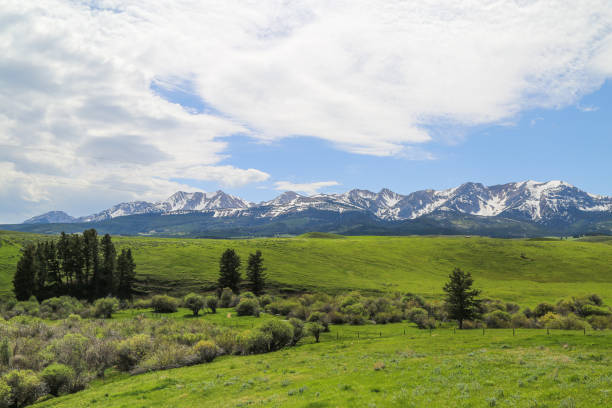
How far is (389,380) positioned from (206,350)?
26.7m

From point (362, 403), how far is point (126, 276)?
9403 centimetres

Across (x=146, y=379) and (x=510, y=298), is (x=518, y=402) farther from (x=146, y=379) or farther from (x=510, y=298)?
(x=510, y=298)

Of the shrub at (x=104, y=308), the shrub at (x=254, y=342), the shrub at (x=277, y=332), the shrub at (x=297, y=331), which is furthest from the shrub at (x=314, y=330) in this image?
the shrub at (x=104, y=308)

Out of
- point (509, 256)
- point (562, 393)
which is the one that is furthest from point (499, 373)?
point (509, 256)

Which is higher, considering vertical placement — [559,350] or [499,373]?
[499,373]

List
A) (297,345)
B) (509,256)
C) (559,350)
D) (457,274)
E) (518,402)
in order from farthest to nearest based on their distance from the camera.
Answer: (509,256) < (457,274) < (297,345) < (559,350) < (518,402)

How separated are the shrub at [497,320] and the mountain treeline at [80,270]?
92.4 m

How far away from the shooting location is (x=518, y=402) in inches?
578

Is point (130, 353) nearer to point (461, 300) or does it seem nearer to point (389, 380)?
point (389, 380)

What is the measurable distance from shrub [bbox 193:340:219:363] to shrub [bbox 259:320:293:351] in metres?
7.42

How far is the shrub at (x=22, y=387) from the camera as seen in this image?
28172 mm

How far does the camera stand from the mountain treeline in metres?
86.8

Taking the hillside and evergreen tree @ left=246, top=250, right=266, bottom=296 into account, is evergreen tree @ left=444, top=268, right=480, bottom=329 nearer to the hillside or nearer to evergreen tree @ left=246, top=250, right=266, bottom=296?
the hillside

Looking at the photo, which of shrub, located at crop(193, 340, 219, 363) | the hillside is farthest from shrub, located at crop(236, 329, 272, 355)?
the hillside
